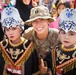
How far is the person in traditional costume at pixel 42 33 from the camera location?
89.2 inches

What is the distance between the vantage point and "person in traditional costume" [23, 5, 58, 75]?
227cm

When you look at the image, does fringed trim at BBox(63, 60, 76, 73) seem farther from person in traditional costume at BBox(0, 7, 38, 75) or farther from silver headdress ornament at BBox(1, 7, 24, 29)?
silver headdress ornament at BBox(1, 7, 24, 29)

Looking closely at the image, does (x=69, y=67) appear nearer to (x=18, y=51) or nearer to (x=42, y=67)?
(x=42, y=67)

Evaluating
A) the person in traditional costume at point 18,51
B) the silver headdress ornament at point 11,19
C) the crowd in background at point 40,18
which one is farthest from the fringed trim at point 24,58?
the silver headdress ornament at point 11,19

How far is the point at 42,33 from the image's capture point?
7.65ft

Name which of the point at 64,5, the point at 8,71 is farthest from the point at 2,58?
the point at 64,5

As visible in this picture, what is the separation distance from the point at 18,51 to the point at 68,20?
56cm

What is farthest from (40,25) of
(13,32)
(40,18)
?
(13,32)

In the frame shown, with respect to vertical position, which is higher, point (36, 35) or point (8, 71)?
point (36, 35)

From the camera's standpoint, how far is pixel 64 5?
3625 mm

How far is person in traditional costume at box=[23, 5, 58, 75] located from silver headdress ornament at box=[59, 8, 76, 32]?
237 mm

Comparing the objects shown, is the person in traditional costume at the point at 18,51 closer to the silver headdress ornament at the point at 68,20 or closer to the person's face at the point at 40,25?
the person's face at the point at 40,25

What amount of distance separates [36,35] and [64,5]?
1316mm

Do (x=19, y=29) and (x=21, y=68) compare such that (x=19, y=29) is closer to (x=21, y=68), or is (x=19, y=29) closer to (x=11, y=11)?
(x=11, y=11)
